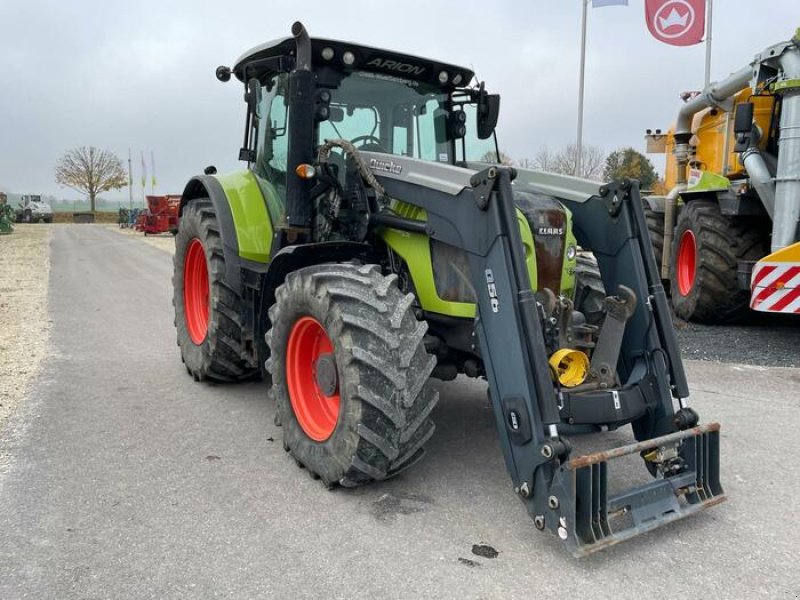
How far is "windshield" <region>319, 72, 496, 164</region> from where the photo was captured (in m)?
4.41

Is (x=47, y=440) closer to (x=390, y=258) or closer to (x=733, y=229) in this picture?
(x=390, y=258)

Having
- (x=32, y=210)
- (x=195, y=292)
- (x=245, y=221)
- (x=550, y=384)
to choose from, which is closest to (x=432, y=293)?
(x=550, y=384)

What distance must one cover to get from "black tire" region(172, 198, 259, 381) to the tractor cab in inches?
24.0

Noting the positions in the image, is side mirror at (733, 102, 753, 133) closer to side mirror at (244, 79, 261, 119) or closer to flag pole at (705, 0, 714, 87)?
side mirror at (244, 79, 261, 119)

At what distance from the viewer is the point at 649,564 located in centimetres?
285

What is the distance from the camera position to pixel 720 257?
25.2ft

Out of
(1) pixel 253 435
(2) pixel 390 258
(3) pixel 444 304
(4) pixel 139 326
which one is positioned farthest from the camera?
(4) pixel 139 326

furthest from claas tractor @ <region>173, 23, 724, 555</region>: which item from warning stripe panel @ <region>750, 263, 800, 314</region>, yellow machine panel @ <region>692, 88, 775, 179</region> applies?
yellow machine panel @ <region>692, 88, 775, 179</region>

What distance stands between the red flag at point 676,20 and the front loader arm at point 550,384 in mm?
11036

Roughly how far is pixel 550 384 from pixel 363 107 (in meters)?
2.40

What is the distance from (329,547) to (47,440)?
2345 mm

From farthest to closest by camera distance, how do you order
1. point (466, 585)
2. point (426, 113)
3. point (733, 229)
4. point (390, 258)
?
1. point (733, 229)
2. point (426, 113)
3. point (390, 258)
4. point (466, 585)

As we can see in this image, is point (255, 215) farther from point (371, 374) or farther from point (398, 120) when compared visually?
point (371, 374)

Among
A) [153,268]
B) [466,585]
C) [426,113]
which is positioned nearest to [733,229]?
[426,113]
